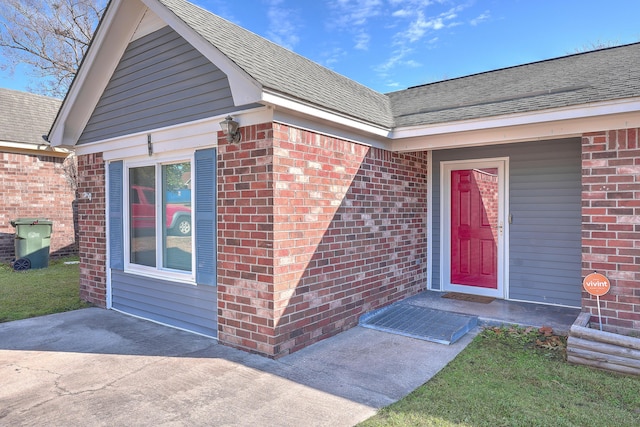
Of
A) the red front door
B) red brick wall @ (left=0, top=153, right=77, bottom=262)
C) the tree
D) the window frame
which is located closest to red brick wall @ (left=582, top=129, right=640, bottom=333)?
the red front door

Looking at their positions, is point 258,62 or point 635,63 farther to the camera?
point 635,63

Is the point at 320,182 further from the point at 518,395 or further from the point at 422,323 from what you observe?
the point at 518,395

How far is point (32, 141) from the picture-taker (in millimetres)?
10234

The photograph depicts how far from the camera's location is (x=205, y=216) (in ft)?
15.2

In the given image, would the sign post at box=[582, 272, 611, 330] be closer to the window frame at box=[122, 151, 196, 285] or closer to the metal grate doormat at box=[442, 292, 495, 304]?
the metal grate doormat at box=[442, 292, 495, 304]

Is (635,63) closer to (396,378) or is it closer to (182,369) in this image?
(396,378)

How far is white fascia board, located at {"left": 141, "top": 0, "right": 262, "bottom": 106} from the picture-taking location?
3.75 meters

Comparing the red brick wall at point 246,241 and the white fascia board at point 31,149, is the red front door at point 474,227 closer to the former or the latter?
the red brick wall at point 246,241

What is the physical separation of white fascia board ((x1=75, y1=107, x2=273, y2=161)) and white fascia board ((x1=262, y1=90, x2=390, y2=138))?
176 millimetres

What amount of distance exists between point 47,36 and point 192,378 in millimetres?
18985

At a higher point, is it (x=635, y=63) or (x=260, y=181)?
(x=635, y=63)

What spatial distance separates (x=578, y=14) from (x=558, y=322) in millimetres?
9320

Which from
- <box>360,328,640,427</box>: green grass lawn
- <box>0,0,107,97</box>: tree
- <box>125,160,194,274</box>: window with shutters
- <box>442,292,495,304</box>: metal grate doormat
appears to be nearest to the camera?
<box>360,328,640,427</box>: green grass lawn

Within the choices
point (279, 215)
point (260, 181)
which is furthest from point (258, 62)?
point (279, 215)
